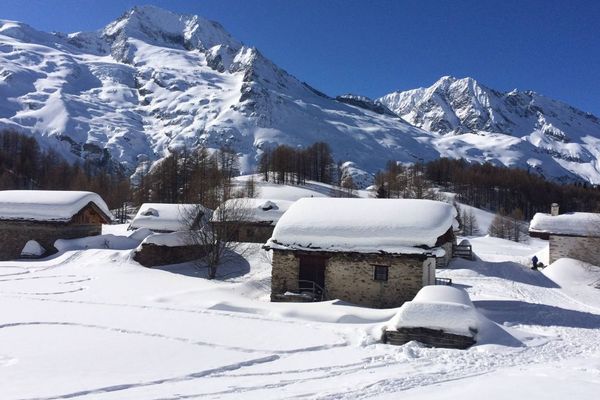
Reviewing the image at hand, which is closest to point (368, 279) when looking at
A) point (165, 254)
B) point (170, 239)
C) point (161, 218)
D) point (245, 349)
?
point (245, 349)

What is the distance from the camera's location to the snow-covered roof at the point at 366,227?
2217 cm

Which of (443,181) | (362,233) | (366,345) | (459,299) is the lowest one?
(366,345)

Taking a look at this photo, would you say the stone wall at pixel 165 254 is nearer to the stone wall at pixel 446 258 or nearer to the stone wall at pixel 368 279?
the stone wall at pixel 368 279

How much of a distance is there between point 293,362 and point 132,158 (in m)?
188

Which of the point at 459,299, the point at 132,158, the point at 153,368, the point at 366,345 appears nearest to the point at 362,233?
the point at 459,299

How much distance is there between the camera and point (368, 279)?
73.1ft

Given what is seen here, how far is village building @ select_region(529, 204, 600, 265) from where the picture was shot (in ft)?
120

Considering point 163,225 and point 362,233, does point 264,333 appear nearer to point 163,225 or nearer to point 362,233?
point 362,233

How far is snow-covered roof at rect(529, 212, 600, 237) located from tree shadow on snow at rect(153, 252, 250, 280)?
2268cm

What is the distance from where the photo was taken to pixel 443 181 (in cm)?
13200

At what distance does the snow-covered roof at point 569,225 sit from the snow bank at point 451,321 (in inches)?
1005

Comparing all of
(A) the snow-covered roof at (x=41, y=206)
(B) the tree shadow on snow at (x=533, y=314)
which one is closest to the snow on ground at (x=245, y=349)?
(B) the tree shadow on snow at (x=533, y=314)

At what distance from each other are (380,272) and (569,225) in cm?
2283

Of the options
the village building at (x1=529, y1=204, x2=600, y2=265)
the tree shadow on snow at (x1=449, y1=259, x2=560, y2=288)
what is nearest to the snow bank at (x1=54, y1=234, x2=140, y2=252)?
the tree shadow on snow at (x1=449, y1=259, x2=560, y2=288)
